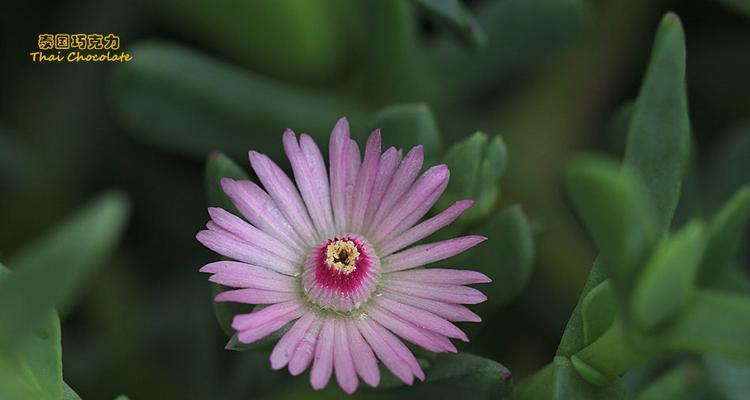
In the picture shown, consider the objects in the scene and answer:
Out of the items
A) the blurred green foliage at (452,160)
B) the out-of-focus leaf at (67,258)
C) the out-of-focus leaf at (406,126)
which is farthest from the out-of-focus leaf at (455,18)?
the out-of-focus leaf at (67,258)

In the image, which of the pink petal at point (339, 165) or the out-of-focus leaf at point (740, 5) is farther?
the out-of-focus leaf at point (740, 5)

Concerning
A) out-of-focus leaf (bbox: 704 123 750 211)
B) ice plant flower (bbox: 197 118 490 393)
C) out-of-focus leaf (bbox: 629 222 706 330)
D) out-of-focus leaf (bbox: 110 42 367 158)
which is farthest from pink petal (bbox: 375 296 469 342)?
out-of-focus leaf (bbox: 704 123 750 211)

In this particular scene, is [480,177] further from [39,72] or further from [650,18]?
[39,72]

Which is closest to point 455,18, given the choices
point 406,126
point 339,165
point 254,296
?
point 406,126

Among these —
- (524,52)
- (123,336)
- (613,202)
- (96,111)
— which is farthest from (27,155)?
(613,202)

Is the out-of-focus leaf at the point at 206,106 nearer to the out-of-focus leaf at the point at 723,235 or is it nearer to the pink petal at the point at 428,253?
the pink petal at the point at 428,253
